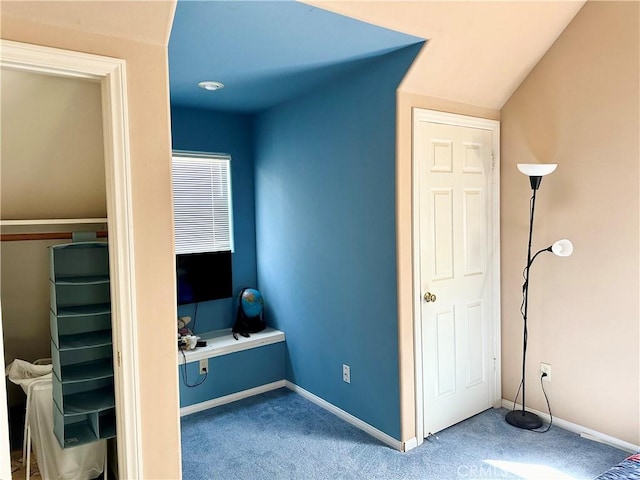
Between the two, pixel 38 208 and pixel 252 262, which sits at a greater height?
pixel 38 208

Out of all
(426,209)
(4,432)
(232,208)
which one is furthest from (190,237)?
(4,432)

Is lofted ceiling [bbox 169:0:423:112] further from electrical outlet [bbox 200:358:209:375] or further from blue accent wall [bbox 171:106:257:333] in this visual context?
electrical outlet [bbox 200:358:209:375]

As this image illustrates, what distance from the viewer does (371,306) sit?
2920 mm

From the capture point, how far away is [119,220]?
1.76 meters

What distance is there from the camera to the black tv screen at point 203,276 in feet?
11.7

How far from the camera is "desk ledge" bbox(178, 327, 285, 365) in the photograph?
3322mm

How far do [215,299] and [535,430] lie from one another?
2.55 metres

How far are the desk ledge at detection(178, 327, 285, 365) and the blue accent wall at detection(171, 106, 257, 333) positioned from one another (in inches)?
5.2

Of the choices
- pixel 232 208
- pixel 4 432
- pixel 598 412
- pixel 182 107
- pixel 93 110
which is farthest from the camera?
pixel 232 208

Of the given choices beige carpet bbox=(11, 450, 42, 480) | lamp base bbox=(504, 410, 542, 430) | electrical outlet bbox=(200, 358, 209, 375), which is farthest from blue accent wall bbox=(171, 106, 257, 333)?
lamp base bbox=(504, 410, 542, 430)

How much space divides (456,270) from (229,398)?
201 cm

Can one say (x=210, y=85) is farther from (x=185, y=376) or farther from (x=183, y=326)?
(x=185, y=376)

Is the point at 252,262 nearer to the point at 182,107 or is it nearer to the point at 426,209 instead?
the point at 182,107
